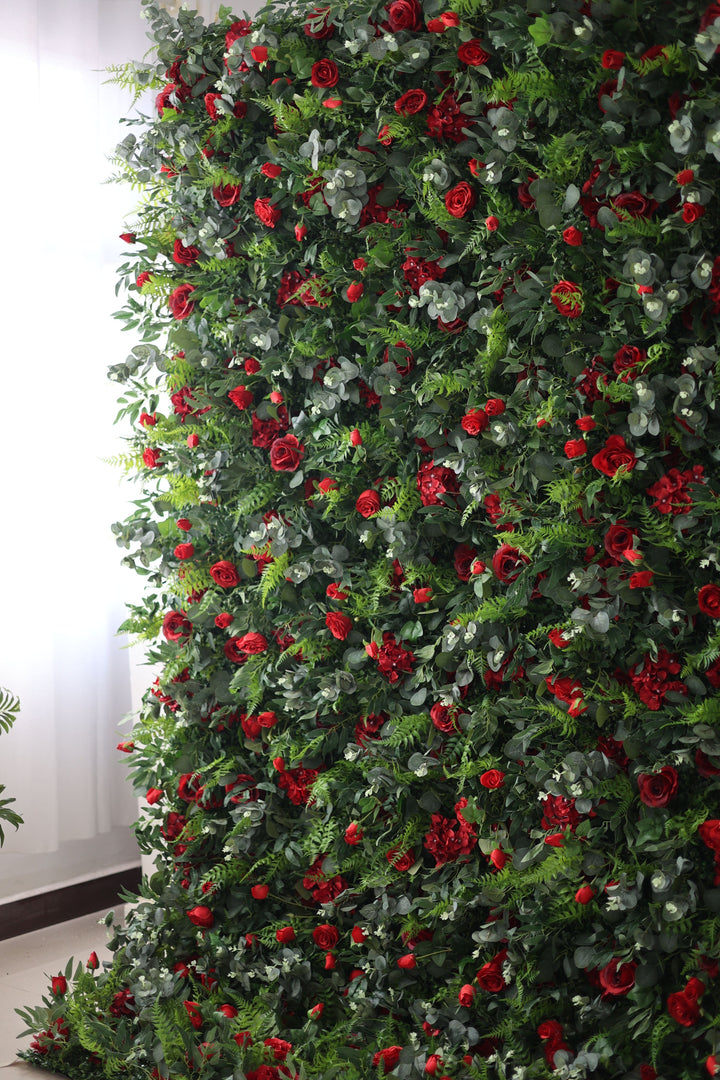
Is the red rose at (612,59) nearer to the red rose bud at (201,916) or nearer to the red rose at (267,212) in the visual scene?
the red rose at (267,212)

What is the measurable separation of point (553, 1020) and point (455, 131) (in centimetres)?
156

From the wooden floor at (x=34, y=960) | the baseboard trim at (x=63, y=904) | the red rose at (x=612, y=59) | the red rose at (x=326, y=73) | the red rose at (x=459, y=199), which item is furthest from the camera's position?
the baseboard trim at (x=63, y=904)

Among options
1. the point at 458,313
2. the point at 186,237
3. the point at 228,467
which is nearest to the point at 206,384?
the point at 228,467

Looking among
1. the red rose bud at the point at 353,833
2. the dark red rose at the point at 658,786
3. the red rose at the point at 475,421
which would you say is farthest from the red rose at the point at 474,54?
the red rose bud at the point at 353,833

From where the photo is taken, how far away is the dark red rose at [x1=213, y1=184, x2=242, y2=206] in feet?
6.48

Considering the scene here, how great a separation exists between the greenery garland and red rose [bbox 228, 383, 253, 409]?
0.04 meters

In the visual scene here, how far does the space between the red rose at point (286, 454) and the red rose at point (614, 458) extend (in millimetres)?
636

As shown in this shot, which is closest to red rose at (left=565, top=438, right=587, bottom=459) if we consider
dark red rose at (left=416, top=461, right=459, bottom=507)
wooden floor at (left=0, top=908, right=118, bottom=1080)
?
dark red rose at (left=416, top=461, right=459, bottom=507)

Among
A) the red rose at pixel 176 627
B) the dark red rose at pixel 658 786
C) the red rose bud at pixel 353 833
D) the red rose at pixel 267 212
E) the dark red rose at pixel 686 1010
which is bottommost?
the dark red rose at pixel 686 1010

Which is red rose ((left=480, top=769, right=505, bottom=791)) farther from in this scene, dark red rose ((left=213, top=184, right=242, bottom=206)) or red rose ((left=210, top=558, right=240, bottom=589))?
dark red rose ((left=213, top=184, right=242, bottom=206))

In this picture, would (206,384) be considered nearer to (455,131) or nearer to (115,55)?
(455,131)

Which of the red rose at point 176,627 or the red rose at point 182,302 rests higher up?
the red rose at point 182,302

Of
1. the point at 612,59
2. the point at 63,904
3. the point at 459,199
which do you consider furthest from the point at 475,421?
the point at 63,904

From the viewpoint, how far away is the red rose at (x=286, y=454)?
75.9 inches
